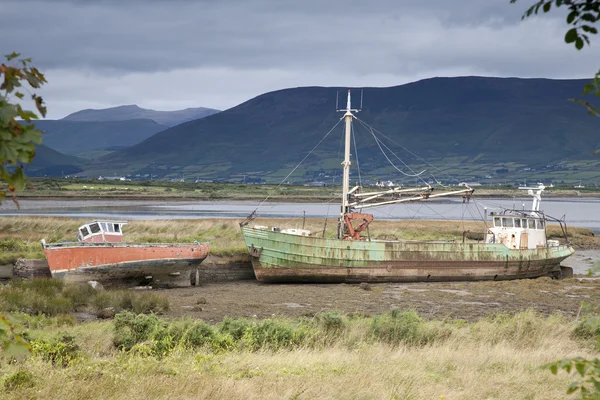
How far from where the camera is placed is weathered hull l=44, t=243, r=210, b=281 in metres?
33.0

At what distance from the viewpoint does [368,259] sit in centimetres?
3897

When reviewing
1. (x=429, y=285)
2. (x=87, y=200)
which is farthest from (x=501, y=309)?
(x=87, y=200)

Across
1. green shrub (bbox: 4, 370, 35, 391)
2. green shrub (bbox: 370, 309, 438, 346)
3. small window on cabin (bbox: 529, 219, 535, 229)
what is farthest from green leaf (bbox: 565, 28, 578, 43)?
small window on cabin (bbox: 529, 219, 535, 229)

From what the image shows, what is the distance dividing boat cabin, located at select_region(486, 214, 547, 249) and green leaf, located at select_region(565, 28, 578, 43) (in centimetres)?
3906

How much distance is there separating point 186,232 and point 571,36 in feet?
155

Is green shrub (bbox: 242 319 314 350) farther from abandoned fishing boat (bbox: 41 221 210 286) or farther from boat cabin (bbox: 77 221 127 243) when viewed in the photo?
boat cabin (bbox: 77 221 127 243)

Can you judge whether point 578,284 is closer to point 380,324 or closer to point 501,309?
point 501,309

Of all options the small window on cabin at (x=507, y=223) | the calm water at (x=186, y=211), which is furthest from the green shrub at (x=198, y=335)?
the calm water at (x=186, y=211)

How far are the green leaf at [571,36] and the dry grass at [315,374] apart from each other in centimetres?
665

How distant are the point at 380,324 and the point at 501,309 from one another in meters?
12.6

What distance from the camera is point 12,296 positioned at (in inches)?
979

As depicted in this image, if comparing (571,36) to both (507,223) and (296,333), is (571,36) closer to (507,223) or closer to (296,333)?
(296,333)

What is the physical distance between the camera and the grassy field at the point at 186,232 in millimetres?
41250

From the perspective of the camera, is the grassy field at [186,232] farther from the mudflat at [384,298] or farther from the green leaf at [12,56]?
the green leaf at [12,56]
